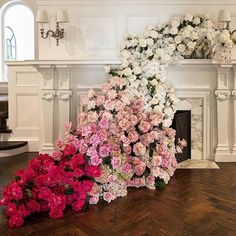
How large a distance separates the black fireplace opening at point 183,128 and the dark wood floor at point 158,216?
93 centimetres

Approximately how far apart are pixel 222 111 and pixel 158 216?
7.64 feet

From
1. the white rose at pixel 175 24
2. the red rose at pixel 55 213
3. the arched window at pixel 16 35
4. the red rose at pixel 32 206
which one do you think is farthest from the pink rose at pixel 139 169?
the arched window at pixel 16 35

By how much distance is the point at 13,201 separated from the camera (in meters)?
2.79

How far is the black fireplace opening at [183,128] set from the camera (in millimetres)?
4512

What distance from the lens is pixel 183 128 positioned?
4.64 metres

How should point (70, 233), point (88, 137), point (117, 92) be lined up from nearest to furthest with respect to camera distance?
point (70, 233)
point (88, 137)
point (117, 92)

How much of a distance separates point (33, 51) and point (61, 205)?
5097mm

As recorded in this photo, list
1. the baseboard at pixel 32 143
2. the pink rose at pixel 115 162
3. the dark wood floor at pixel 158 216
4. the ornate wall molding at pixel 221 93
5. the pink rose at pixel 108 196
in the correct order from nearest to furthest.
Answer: the dark wood floor at pixel 158 216
the pink rose at pixel 108 196
the pink rose at pixel 115 162
the ornate wall molding at pixel 221 93
the baseboard at pixel 32 143

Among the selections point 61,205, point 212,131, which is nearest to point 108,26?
point 212,131

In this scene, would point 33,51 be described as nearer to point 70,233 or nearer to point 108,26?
point 108,26

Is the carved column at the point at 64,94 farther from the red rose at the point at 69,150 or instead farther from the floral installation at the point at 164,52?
the red rose at the point at 69,150

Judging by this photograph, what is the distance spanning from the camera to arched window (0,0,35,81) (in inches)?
283

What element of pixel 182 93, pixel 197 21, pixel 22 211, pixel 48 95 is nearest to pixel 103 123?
pixel 22 211

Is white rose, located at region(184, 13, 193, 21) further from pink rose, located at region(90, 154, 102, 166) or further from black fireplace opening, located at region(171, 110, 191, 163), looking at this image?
pink rose, located at region(90, 154, 102, 166)
